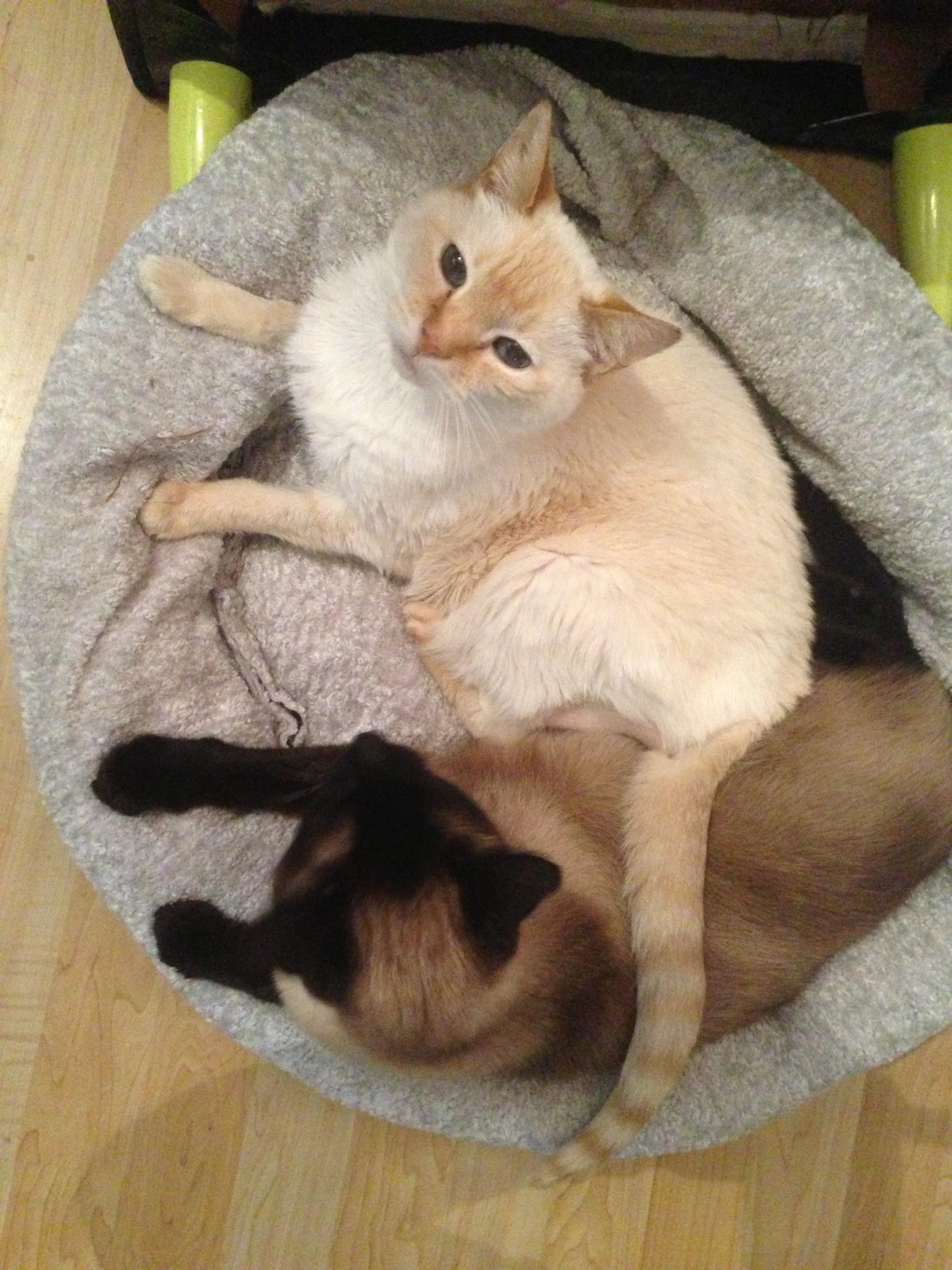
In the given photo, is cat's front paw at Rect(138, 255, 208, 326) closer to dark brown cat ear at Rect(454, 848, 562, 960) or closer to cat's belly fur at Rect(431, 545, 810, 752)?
cat's belly fur at Rect(431, 545, 810, 752)

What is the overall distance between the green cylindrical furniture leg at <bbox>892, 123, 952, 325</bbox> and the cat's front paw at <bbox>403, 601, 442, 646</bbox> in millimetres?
1024

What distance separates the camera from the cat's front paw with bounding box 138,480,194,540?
1.33 meters

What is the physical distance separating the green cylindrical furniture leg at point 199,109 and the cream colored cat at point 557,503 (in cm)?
25

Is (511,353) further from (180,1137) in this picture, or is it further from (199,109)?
(180,1137)

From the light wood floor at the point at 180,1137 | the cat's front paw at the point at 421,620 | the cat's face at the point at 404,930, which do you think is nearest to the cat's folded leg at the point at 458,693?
the cat's front paw at the point at 421,620

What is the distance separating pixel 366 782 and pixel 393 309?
1.89 ft

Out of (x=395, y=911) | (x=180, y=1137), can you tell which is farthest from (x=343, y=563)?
(x=180, y=1137)

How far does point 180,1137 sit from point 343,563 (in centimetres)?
106

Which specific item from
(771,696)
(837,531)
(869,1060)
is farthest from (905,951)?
(837,531)

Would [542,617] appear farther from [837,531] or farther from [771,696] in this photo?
[837,531]

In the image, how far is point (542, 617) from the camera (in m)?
1.23

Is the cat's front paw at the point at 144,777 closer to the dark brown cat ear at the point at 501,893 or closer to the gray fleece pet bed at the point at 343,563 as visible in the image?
the gray fleece pet bed at the point at 343,563

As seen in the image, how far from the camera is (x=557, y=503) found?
4.04ft

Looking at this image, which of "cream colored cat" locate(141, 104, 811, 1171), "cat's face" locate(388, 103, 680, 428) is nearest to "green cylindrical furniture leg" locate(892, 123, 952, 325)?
"cream colored cat" locate(141, 104, 811, 1171)
